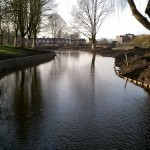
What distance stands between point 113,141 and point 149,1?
30.2ft

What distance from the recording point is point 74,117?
13234 mm

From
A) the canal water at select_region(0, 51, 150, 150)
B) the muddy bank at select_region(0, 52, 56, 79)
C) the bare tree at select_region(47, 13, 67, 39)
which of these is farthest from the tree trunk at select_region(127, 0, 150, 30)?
the bare tree at select_region(47, 13, 67, 39)

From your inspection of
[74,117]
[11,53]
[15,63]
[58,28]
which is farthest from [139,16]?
[58,28]

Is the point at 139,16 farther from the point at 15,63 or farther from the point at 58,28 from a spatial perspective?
the point at 58,28

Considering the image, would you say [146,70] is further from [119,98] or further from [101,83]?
[119,98]

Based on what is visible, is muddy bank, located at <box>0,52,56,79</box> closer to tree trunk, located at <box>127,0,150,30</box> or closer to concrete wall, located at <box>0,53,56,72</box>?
concrete wall, located at <box>0,53,56,72</box>

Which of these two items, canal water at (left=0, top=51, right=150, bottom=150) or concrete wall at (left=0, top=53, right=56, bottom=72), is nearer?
canal water at (left=0, top=51, right=150, bottom=150)

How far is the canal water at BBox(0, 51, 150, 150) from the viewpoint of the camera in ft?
33.8

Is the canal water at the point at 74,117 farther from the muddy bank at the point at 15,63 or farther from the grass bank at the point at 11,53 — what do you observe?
the grass bank at the point at 11,53

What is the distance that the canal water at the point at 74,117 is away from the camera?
10301 mm

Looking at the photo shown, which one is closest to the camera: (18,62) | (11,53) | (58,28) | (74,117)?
(74,117)

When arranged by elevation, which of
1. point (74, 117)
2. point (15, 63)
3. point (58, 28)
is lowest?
point (74, 117)

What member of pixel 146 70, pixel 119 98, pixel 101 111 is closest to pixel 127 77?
pixel 146 70

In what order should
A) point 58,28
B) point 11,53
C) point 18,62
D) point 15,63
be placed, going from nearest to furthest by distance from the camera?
1. point 15,63
2. point 18,62
3. point 11,53
4. point 58,28
